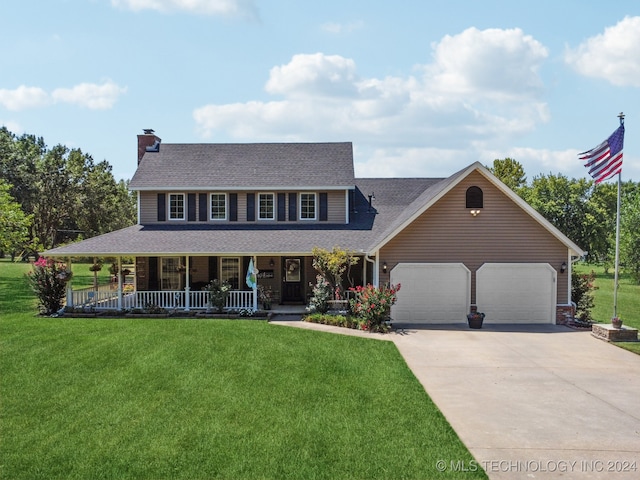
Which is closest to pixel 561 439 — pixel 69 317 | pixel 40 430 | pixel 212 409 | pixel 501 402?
pixel 501 402

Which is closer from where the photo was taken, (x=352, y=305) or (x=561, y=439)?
(x=561, y=439)

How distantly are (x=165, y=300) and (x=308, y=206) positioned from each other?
8.17m

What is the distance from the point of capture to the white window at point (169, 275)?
886 inches

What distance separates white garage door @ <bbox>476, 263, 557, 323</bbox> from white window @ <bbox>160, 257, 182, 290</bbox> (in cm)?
1333

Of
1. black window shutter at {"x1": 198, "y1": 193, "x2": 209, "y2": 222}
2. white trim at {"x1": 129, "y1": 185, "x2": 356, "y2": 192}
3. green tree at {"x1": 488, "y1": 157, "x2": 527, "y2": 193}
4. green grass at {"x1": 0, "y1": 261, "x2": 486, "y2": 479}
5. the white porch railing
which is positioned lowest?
green grass at {"x1": 0, "y1": 261, "x2": 486, "y2": 479}

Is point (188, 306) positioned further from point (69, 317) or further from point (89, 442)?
point (89, 442)

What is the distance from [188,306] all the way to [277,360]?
28.6 ft

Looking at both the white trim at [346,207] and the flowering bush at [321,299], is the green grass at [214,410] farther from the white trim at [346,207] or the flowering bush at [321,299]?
the white trim at [346,207]

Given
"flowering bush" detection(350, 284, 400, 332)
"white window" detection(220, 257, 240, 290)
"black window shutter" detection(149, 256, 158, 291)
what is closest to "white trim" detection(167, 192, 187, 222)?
"black window shutter" detection(149, 256, 158, 291)

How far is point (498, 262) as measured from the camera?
1848 cm

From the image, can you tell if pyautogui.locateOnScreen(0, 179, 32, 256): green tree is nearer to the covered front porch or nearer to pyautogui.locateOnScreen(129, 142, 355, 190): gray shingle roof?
pyautogui.locateOnScreen(129, 142, 355, 190): gray shingle roof

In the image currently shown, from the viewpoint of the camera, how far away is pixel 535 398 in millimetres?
9938

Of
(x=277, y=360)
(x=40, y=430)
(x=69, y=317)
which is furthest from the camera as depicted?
(x=69, y=317)

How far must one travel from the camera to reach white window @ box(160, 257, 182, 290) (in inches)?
886
